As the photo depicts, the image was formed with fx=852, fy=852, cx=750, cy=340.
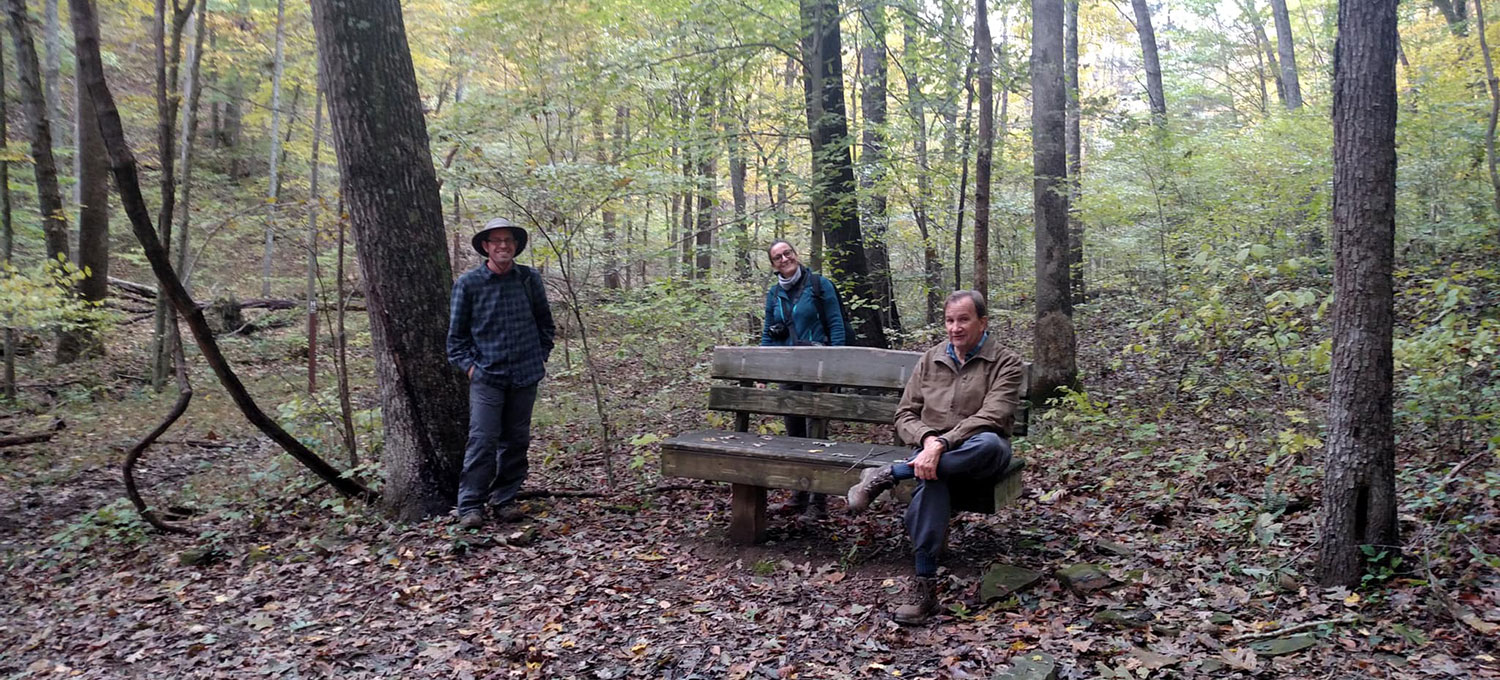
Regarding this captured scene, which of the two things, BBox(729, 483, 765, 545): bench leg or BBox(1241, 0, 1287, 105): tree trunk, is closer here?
BBox(729, 483, 765, 545): bench leg

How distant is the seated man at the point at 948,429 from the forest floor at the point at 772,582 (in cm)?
35

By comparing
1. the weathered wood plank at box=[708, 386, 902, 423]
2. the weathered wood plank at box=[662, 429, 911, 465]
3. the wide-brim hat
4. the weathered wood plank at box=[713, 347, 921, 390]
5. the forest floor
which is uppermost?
the wide-brim hat

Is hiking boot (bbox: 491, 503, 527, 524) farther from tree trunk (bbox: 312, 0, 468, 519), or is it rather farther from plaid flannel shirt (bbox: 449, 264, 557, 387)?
plaid flannel shirt (bbox: 449, 264, 557, 387)

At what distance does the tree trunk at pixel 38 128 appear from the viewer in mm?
11727

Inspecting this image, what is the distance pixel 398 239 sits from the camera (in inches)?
220

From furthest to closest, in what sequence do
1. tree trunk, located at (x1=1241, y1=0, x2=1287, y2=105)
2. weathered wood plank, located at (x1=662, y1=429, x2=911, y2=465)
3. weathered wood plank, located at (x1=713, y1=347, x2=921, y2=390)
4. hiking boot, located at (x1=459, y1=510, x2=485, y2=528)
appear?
1. tree trunk, located at (x1=1241, y1=0, x2=1287, y2=105)
2. hiking boot, located at (x1=459, y1=510, x2=485, y2=528)
3. weathered wood plank, located at (x1=713, y1=347, x2=921, y2=390)
4. weathered wood plank, located at (x1=662, y1=429, x2=911, y2=465)

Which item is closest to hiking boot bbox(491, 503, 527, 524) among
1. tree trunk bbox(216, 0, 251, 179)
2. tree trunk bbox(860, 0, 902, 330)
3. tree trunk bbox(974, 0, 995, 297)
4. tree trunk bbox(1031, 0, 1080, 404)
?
tree trunk bbox(974, 0, 995, 297)

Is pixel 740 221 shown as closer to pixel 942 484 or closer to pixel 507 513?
pixel 507 513

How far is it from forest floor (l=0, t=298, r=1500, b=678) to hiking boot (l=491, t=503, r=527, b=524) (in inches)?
7.1

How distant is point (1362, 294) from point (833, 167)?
5958 millimetres

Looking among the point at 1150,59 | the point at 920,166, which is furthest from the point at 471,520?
the point at 1150,59

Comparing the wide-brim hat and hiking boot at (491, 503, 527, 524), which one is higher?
the wide-brim hat

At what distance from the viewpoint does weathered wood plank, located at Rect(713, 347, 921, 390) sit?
5.06 meters

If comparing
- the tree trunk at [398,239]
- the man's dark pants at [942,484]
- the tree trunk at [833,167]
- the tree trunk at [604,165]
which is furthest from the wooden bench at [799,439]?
the tree trunk at [833,167]
